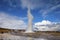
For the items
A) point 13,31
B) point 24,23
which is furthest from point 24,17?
point 13,31

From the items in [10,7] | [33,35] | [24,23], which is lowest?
[33,35]

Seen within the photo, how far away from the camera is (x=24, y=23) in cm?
505

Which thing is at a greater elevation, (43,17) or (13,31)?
(43,17)

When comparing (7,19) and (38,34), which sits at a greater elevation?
(7,19)

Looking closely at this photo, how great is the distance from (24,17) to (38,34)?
1.94ft

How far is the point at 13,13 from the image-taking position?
16.8ft

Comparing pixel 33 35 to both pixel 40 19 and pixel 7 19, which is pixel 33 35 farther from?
pixel 7 19

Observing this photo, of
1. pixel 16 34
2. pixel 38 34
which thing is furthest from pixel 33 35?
pixel 16 34

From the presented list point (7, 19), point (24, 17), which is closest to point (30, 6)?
point (24, 17)

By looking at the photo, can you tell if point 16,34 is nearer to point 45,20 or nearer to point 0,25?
point 0,25

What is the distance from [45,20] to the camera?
5055 millimetres

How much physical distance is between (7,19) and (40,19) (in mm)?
889

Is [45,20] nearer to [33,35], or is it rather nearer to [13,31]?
[33,35]

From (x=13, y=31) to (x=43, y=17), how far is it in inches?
35.0
